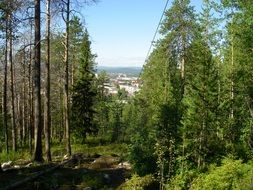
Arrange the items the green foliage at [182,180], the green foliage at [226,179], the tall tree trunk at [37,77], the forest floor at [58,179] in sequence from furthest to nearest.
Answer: the tall tree trunk at [37,77] < the green foliage at [182,180] < the green foliage at [226,179] < the forest floor at [58,179]

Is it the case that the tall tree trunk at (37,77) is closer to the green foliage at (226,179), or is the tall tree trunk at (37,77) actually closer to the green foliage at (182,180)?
the green foliage at (182,180)

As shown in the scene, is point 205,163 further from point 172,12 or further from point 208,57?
point 172,12

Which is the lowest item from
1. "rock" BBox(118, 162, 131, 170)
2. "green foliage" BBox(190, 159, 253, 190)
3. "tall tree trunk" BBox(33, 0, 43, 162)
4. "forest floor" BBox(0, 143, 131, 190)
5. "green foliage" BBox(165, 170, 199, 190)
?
"rock" BBox(118, 162, 131, 170)

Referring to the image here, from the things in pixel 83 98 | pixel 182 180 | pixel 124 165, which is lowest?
pixel 124 165

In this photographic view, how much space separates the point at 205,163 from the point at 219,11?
35.2ft

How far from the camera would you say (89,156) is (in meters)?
26.7

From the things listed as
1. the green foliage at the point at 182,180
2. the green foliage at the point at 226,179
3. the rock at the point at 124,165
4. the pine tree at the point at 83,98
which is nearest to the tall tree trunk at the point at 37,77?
the rock at the point at 124,165

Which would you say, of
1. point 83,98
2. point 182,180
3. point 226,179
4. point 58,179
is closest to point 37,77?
point 58,179

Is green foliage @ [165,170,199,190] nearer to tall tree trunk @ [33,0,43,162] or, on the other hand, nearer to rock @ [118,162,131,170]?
rock @ [118,162,131,170]

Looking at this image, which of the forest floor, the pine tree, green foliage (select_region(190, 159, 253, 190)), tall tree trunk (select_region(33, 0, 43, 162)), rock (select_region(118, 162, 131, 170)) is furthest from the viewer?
the pine tree

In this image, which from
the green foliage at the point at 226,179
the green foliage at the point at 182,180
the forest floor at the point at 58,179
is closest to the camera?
the forest floor at the point at 58,179

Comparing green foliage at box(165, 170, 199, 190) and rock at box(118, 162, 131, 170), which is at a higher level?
green foliage at box(165, 170, 199, 190)

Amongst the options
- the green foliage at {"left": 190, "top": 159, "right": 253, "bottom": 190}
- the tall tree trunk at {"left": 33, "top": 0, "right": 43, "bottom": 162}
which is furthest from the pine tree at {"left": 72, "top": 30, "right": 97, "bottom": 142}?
the green foliage at {"left": 190, "top": 159, "right": 253, "bottom": 190}

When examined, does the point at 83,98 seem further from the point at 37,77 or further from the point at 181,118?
the point at 37,77
